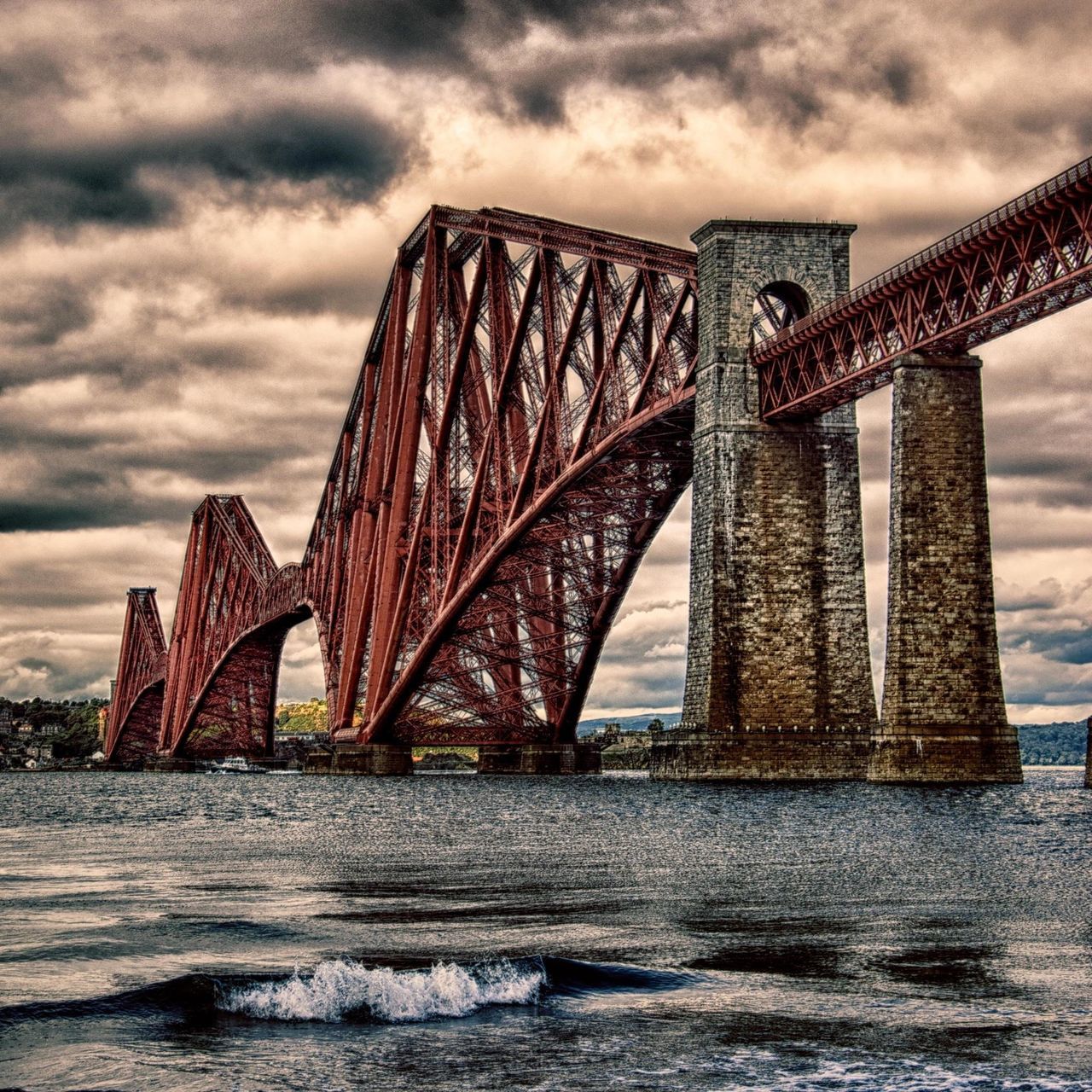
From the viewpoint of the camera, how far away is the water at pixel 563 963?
9.97 meters

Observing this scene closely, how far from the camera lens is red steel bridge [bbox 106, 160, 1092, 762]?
49.7 meters

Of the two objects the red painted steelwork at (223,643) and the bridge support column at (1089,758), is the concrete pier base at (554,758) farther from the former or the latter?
the red painted steelwork at (223,643)

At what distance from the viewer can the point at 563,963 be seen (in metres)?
13.0

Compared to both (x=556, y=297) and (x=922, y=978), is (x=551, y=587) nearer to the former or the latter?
(x=556, y=297)

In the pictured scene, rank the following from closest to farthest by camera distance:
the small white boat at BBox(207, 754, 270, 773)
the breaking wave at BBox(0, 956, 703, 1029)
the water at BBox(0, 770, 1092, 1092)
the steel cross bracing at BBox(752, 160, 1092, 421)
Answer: the water at BBox(0, 770, 1092, 1092), the breaking wave at BBox(0, 956, 703, 1029), the steel cross bracing at BBox(752, 160, 1092, 421), the small white boat at BBox(207, 754, 270, 773)

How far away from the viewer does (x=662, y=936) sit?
1540cm

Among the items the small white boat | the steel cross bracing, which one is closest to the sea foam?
the steel cross bracing

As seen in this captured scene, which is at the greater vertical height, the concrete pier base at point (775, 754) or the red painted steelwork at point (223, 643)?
the red painted steelwork at point (223, 643)

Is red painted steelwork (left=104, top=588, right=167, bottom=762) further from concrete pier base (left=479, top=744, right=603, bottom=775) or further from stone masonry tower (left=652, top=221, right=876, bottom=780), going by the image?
stone masonry tower (left=652, top=221, right=876, bottom=780)

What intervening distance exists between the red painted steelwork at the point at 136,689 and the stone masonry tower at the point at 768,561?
11758 cm

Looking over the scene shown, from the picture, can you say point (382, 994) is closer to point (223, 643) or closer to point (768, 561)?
point (768, 561)

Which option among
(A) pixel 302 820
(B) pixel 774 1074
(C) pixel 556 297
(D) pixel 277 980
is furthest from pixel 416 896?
(C) pixel 556 297

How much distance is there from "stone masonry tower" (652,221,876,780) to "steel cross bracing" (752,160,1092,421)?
153 cm

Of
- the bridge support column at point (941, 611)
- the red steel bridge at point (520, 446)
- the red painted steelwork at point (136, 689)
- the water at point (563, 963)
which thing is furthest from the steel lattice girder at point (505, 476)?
the red painted steelwork at point (136, 689)
